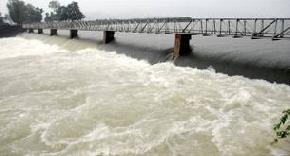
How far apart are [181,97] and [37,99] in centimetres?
1067

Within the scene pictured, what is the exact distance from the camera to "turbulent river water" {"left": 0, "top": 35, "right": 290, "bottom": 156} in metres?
14.6

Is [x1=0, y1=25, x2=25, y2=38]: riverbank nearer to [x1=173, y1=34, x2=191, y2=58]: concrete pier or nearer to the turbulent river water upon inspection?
the turbulent river water

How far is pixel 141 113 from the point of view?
62.4 feet

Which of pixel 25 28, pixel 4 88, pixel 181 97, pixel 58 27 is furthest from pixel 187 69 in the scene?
pixel 25 28

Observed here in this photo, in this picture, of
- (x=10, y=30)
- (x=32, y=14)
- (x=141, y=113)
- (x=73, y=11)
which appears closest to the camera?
(x=141, y=113)

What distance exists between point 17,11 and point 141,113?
146m

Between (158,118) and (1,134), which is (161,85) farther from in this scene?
(1,134)

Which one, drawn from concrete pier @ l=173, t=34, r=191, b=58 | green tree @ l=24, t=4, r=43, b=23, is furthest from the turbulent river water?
green tree @ l=24, t=4, r=43, b=23

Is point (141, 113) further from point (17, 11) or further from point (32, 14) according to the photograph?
point (32, 14)

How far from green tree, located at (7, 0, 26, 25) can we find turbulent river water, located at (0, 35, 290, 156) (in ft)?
424

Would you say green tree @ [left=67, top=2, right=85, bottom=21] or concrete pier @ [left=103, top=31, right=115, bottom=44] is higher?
green tree @ [left=67, top=2, right=85, bottom=21]

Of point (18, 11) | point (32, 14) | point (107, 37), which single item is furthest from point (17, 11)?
point (107, 37)

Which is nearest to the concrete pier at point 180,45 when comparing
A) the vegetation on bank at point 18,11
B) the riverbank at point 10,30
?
the riverbank at point 10,30

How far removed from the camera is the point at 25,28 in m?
109
